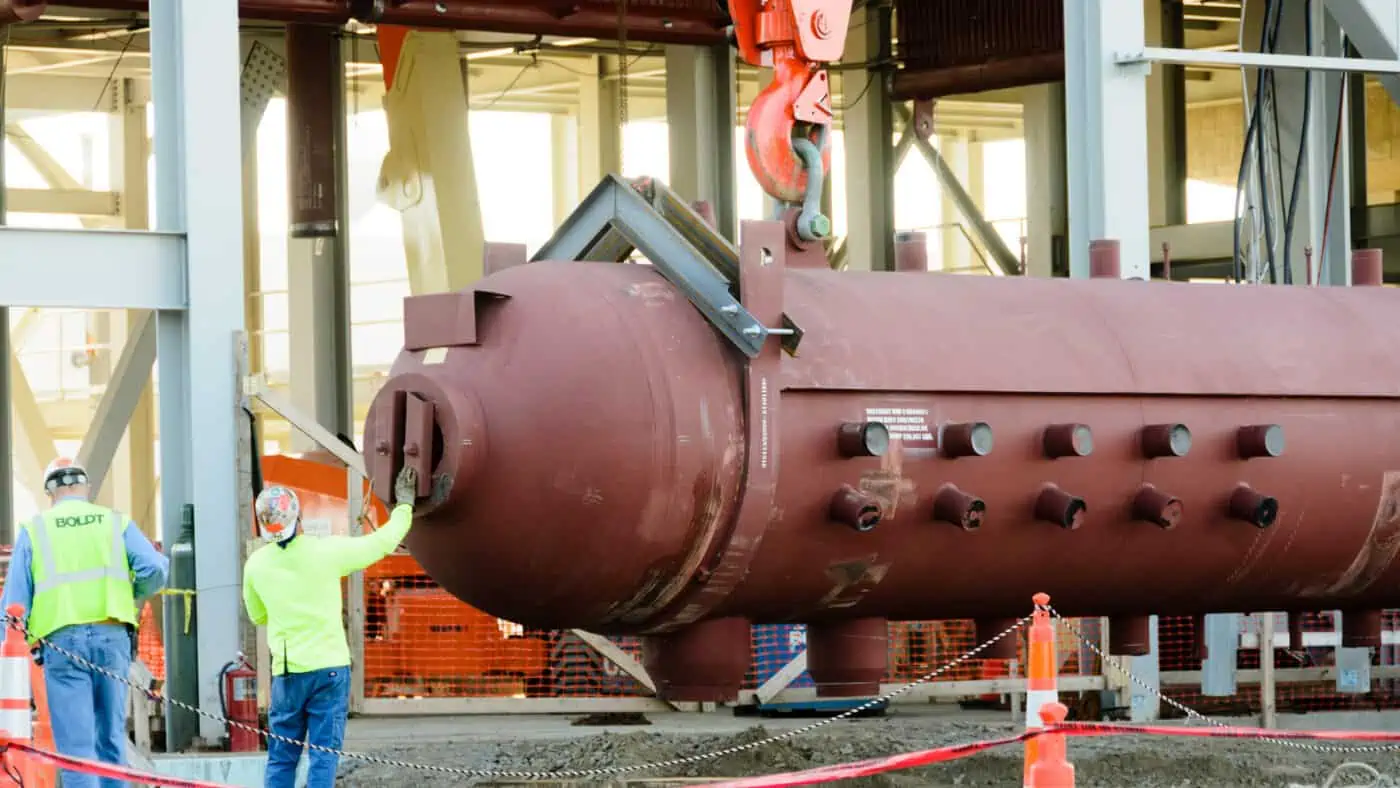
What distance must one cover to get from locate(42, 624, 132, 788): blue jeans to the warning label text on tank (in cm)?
352

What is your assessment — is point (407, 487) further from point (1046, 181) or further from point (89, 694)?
point (1046, 181)

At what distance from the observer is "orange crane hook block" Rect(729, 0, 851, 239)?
8477mm

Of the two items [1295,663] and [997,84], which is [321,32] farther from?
[1295,663]

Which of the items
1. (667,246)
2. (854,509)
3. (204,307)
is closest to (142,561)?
(204,307)

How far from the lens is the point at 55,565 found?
9008mm

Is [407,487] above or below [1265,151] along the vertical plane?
below

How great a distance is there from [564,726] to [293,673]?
5.03 meters

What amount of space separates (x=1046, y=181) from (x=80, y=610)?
15036 mm

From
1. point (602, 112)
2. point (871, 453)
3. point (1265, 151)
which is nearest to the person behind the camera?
point (871, 453)

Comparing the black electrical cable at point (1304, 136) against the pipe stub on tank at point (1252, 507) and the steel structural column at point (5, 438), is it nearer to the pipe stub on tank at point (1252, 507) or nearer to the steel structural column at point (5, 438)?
the pipe stub on tank at point (1252, 507)

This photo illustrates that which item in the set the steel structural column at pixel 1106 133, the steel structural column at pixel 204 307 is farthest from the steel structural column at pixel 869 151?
→ the steel structural column at pixel 204 307

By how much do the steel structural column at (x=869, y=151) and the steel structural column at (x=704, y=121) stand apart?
1.97m

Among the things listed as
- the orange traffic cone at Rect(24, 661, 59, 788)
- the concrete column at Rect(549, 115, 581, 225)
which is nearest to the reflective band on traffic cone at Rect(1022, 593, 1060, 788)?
the orange traffic cone at Rect(24, 661, 59, 788)

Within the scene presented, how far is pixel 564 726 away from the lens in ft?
44.2
